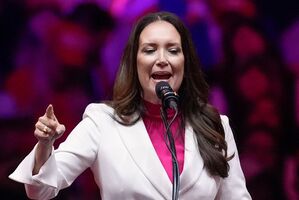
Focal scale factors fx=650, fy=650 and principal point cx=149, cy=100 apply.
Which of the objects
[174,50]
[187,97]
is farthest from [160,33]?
[187,97]

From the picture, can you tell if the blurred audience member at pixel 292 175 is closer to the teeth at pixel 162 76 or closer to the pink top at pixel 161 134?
the pink top at pixel 161 134

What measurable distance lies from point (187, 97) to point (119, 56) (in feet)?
4.32

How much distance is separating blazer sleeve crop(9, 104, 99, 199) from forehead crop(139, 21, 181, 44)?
0.29 m

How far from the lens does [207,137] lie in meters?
1.99

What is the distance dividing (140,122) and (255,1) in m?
1.75

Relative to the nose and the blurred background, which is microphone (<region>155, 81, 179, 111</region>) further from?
the blurred background

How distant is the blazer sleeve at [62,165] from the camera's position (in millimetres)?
1701

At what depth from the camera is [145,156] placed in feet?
6.15

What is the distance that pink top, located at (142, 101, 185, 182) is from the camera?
1.92m

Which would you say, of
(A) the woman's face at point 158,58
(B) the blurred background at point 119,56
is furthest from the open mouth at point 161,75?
(B) the blurred background at point 119,56

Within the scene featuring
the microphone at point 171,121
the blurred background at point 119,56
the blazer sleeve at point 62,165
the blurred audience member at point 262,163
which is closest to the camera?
the microphone at point 171,121

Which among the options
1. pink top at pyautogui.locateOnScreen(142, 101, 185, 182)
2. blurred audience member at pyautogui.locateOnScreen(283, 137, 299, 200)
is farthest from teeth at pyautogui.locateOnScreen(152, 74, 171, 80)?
blurred audience member at pyautogui.locateOnScreen(283, 137, 299, 200)

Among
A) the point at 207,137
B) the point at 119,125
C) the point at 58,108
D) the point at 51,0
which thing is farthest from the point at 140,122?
the point at 51,0

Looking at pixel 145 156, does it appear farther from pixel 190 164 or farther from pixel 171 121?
pixel 171 121
